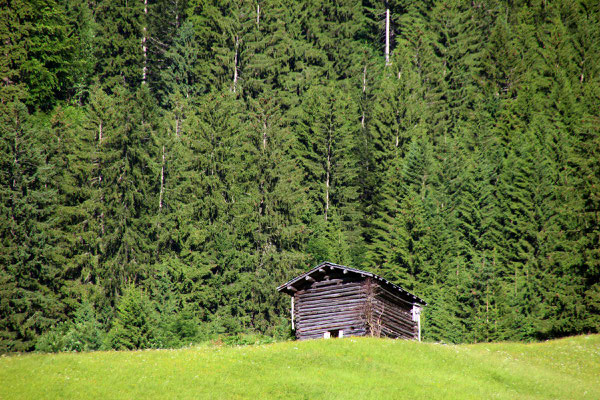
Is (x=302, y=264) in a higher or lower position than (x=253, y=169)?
lower

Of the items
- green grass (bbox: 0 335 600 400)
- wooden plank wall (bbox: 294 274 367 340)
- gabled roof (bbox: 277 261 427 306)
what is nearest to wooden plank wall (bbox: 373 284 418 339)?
gabled roof (bbox: 277 261 427 306)

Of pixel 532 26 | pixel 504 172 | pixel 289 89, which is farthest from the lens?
pixel 532 26

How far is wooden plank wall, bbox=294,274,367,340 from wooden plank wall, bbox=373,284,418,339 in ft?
3.25

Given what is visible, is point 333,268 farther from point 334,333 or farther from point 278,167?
point 278,167

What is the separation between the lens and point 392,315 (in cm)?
4656

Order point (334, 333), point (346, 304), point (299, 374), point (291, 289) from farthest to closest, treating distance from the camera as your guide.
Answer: point (291, 289)
point (334, 333)
point (346, 304)
point (299, 374)

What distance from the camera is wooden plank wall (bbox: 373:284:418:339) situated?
4531cm

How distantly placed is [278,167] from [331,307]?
2906 cm

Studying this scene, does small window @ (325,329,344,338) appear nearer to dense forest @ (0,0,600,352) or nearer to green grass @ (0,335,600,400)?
green grass @ (0,335,600,400)

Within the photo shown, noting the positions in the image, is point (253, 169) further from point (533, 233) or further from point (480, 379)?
point (480, 379)

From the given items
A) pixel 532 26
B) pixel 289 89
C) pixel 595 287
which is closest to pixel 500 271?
pixel 595 287

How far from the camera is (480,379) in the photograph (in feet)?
125

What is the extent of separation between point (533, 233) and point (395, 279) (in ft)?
47.7

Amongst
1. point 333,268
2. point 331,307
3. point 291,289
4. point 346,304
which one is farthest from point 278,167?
point 346,304
